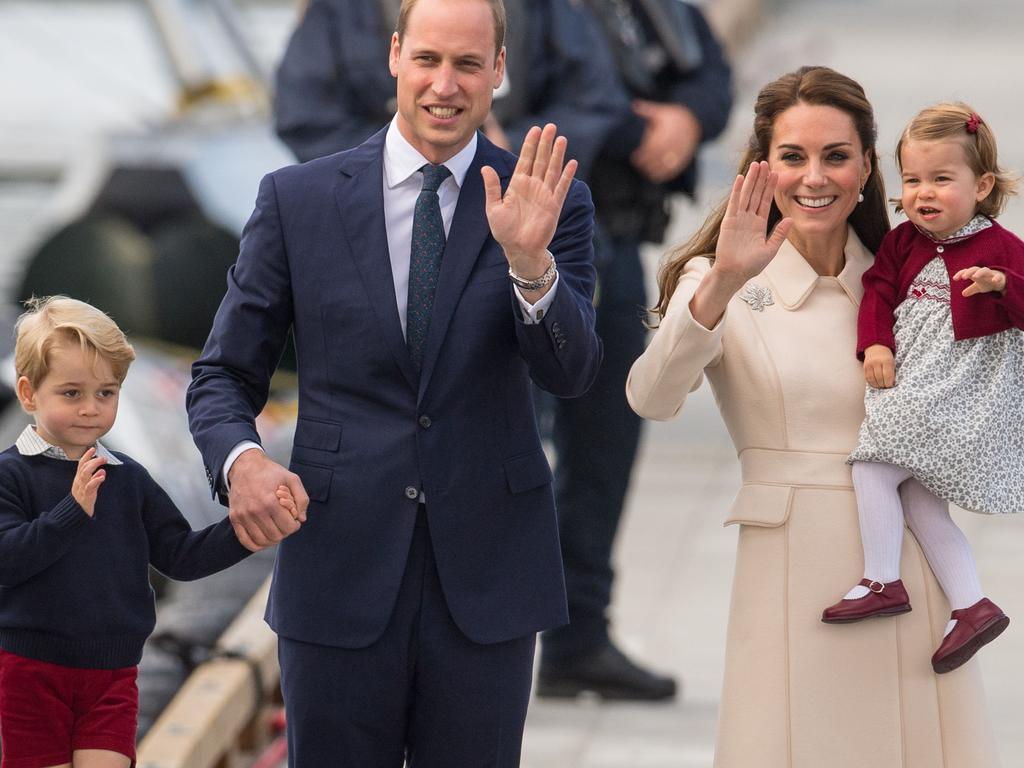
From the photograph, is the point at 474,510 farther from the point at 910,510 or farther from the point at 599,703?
the point at 599,703

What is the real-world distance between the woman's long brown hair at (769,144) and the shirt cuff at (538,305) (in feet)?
1.41

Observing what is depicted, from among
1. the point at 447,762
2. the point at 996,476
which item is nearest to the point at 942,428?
the point at 996,476

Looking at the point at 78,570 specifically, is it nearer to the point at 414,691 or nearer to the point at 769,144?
the point at 414,691

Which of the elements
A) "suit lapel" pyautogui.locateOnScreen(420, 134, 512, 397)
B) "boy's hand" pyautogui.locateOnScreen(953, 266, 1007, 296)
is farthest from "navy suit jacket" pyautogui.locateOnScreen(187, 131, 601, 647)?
"boy's hand" pyautogui.locateOnScreen(953, 266, 1007, 296)

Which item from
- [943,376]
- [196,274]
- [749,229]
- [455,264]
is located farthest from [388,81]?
[196,274]

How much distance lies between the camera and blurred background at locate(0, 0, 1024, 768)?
5.97 meters

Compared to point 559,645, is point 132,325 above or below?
above

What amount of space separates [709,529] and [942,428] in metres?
5.01

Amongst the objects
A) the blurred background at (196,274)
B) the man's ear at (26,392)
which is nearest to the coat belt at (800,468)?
the blurred background at (196,274)

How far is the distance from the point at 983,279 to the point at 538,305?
700 mm

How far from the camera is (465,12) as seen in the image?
Result: 130 inches

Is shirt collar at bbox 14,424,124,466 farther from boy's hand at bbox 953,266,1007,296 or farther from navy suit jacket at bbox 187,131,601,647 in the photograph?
boy's hand at bbox 953,266,1007,296

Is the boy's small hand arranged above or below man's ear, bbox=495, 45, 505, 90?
below

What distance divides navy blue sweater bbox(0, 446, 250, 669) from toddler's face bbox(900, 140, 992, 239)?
1.23 m
